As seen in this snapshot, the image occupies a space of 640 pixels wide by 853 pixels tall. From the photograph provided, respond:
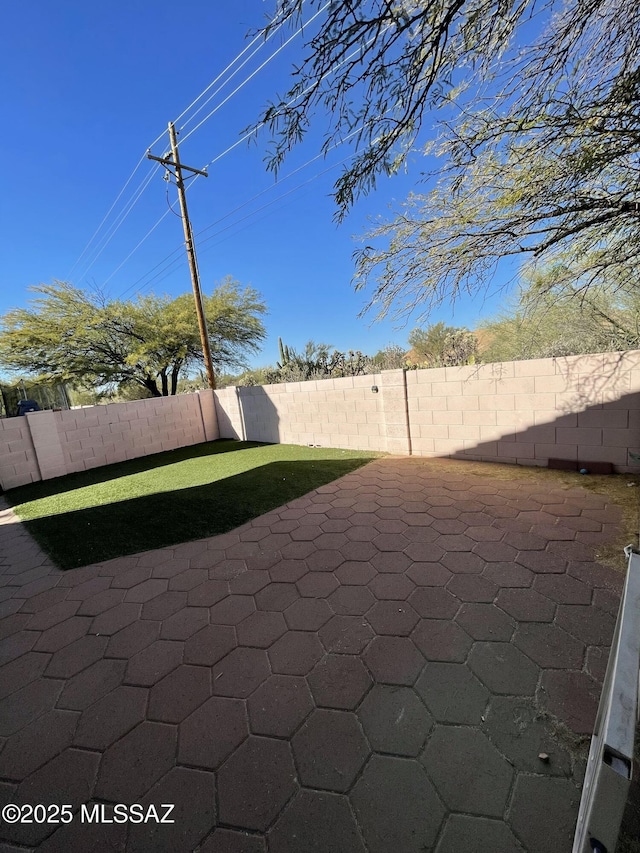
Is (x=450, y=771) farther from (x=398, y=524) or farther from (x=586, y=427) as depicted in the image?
(x=586, y=427)

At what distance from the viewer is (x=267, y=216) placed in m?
11.5

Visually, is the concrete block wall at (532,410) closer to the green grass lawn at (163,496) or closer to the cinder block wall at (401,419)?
the cinder block wall at (401,419)

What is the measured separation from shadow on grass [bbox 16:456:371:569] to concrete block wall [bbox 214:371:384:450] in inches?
36.6

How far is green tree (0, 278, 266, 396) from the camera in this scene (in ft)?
35.7

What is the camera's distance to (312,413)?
623 centimetres

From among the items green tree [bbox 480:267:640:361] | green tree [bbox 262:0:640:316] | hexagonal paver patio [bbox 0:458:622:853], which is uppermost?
green tree [bbox 262:0:640:316]

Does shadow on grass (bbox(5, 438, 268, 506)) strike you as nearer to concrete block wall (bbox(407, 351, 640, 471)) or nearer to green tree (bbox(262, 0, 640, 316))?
concrete block wall (bbox(407, 351, 640, 471))

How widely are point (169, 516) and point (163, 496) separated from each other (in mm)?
793

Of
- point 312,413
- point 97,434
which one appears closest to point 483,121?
point 312,413

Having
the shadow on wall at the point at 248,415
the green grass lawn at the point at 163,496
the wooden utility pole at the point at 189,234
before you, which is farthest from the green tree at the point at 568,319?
the wooden utility pole at the point at 189,234

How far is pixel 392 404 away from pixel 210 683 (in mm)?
4095

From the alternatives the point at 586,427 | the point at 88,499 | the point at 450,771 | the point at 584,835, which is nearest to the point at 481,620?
the point at 450,771

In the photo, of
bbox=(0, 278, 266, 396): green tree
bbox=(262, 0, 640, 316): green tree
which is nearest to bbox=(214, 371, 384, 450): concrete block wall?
bbox=(262, 0, 640, 316): green tree

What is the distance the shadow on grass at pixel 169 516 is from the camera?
2953 mm
